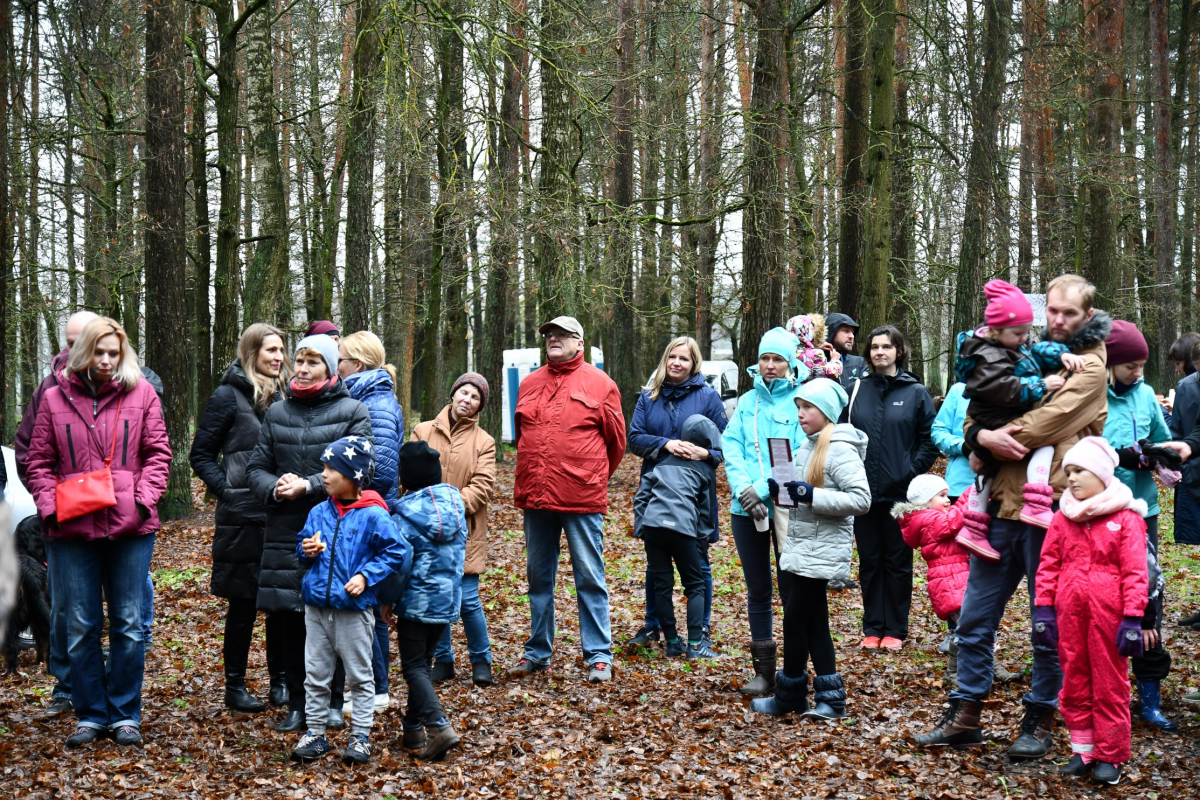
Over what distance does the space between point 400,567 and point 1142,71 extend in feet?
84.3

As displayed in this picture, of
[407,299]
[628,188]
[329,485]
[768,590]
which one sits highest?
[628,188]

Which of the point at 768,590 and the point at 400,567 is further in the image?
the point at 768,590

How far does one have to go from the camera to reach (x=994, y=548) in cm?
473

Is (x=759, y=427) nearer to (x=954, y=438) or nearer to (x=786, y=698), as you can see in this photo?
(x=954, y=438)

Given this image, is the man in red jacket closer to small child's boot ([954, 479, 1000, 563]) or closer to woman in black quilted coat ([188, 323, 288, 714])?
woman in black quilted coat ([188, 323, 288, 714])

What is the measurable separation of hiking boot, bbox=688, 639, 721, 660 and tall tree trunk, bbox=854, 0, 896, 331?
19.0 feet

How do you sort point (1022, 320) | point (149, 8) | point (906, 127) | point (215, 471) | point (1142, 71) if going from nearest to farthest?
point (1022, 320) → point (215, 471) → point (149, 8) → point (906, 127) → point (1142, 71)

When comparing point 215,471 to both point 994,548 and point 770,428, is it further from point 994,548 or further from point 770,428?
point 994,548

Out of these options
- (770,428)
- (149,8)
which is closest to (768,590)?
(770,428)

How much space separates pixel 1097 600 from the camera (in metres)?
4.36

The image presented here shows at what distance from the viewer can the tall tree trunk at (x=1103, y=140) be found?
15812 mm

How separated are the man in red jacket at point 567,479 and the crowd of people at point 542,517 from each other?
18 mm

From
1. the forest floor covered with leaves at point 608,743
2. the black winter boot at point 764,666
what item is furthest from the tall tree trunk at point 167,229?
the black winter boot at point 764,666

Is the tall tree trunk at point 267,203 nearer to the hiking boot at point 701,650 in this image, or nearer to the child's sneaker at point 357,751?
the hiking boot at point 701,650
